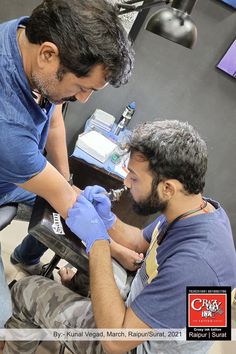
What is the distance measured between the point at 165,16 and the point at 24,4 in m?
1.26

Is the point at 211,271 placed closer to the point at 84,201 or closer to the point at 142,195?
the point at 142,195

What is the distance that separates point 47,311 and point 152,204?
0.59m

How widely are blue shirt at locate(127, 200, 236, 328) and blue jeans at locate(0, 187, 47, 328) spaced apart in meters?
0.49

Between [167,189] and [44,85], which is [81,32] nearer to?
[44,85]

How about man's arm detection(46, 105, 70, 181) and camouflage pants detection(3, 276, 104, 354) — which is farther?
man's arm detection(46, 105, 70, 181)

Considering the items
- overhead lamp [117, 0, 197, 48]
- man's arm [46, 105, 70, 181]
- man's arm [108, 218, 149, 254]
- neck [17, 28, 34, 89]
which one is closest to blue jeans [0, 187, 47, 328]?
man's arm [46, 105, 70, 181]

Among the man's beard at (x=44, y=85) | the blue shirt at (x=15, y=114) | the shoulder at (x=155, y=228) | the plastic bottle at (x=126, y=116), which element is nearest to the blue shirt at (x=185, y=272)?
the shoulder at (x=155, y=228)

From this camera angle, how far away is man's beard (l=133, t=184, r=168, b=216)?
1245mm

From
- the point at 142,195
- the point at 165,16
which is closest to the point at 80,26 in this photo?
the point at 165,16

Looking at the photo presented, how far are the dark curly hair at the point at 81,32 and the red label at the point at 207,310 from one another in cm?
79

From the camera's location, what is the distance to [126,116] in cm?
257

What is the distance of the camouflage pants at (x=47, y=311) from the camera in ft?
4.12

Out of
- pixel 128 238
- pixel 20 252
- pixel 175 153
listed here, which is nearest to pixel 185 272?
pixel 175 153

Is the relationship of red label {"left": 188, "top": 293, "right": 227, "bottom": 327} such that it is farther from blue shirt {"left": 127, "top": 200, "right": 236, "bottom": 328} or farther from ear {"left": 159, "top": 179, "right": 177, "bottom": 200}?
ear {"left": 159, "top": 179, "right": 177, "bottom": 200}
